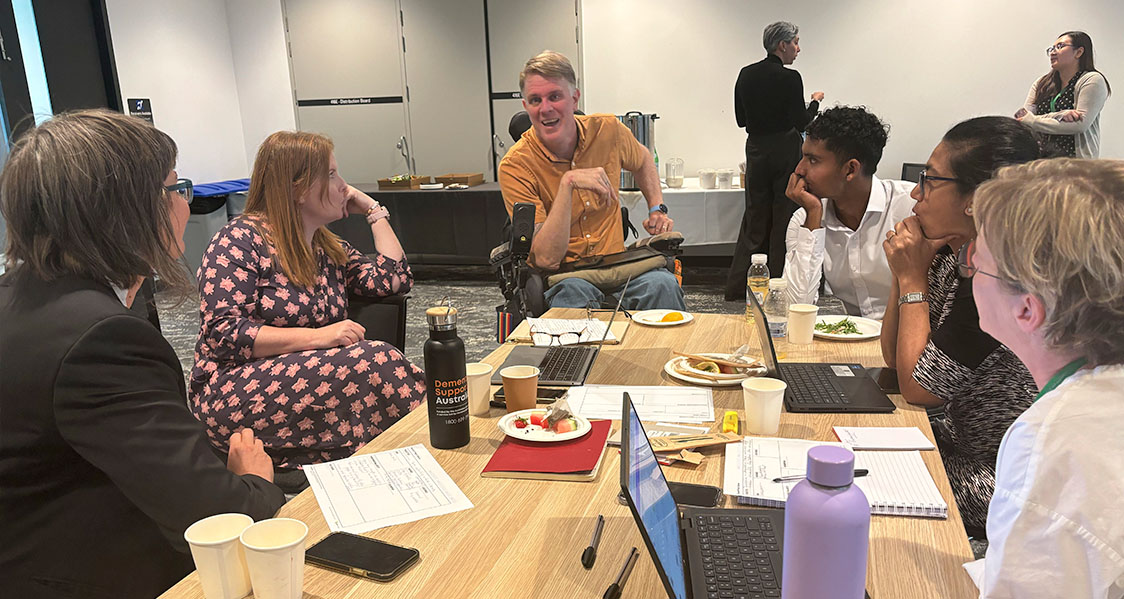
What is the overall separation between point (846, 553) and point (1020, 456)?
256 millimetres

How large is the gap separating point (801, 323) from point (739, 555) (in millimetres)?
A: 1088

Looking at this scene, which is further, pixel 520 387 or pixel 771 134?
pixel 771 134

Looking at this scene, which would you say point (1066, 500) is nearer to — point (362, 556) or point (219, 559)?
point (362, 556)

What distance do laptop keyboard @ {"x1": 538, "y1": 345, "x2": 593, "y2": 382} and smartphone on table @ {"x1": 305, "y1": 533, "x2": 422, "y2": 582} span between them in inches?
28.2

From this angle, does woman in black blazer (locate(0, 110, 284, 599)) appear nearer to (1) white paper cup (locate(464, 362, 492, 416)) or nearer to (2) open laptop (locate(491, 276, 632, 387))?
(1) white paper cup (locate(464, 362, 492, 416))

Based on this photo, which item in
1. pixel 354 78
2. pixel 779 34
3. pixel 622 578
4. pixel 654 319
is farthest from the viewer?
pixel 354 78

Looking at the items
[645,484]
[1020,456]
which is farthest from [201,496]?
[1020,456]

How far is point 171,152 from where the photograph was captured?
1403 mm

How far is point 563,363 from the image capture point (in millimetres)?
1827

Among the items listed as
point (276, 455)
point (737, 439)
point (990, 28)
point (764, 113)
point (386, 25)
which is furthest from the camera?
point (386, 25)

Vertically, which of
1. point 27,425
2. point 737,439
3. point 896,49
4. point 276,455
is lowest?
point 276,455

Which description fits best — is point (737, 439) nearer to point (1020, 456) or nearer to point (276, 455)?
point (1020, 456)

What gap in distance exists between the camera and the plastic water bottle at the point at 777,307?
2064mm

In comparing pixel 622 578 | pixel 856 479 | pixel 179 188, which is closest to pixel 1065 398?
pixel 856 479
